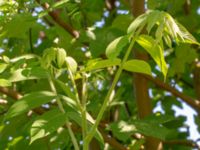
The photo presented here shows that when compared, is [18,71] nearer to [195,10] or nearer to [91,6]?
[91,6]

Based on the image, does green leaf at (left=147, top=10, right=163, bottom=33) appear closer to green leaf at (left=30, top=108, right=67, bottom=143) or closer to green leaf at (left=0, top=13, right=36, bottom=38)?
green leaf at (left=30, top=108, right=67, bottom=143)

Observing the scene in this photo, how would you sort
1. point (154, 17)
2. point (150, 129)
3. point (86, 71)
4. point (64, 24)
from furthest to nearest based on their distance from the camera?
point (64, 24) < point (150, 129) < point (86, 71) < point (154, 17)

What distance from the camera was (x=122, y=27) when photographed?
1.24 meters

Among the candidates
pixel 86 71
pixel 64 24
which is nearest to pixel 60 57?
pixel 86 71

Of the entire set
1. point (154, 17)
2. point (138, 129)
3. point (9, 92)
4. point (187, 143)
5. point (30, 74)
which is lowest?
point (187, 143)

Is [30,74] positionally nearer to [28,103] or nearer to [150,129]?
[28,103]

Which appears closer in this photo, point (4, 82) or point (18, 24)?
point (4, 82)

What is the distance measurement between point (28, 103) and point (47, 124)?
0.06 m

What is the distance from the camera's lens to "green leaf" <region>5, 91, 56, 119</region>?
2.75ft

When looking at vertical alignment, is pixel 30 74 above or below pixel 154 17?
below

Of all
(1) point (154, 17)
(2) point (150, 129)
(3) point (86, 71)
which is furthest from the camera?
(2) point (150, 129)

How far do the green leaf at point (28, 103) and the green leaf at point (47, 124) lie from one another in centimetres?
3

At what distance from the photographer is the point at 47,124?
0.82 metres

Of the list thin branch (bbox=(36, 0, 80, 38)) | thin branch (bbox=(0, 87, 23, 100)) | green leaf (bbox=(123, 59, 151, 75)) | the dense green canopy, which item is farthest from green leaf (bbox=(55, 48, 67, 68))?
thin branch (bbox=(36, 0, 80, 38))
